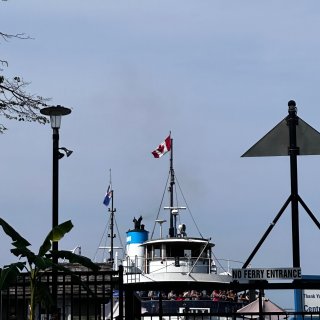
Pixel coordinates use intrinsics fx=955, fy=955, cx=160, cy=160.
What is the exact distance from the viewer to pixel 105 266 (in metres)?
29.8

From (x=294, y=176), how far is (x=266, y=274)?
167 cm

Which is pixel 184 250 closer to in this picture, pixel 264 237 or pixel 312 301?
pixel 312 301

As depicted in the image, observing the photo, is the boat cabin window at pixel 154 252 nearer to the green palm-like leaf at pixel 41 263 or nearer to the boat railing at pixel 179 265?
the boat railing at pixel 179 265

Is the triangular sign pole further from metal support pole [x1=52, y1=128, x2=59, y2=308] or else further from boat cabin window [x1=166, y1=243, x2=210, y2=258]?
boat cabin window [x1=166, y1=243, x2=210, y2=258]

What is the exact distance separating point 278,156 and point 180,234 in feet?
104

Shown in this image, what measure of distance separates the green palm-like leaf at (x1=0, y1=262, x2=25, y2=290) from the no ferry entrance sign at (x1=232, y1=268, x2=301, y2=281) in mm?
3391

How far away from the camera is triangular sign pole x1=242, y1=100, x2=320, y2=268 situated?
14562 mm

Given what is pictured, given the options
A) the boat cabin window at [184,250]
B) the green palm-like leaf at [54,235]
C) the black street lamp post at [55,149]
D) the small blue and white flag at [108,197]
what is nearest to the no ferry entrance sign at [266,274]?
the green palm-like leaf at [54,235]

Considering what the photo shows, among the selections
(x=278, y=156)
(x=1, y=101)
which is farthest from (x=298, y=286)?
(x=1, y=101)

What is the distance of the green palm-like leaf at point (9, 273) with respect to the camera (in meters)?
14.6

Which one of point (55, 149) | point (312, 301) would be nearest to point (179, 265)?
point (312, 301)

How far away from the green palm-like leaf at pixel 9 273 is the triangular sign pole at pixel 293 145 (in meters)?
3.95

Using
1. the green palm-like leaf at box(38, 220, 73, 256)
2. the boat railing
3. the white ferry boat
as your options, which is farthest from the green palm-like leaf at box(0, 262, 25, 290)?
the boat railing

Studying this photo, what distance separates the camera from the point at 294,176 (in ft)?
48.5
